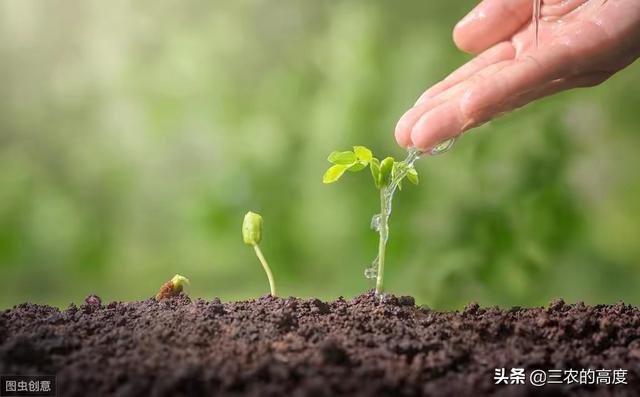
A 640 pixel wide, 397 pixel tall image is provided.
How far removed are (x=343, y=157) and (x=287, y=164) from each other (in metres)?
0.68

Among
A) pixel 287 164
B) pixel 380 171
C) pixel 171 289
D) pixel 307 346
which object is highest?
pixel 287 164

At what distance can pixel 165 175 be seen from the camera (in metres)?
1.89

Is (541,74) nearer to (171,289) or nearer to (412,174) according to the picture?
(412,174)

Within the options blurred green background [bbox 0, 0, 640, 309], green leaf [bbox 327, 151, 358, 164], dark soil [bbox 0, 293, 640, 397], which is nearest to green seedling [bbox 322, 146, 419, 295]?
green leaf [bbox 327, 151, 358, 164]

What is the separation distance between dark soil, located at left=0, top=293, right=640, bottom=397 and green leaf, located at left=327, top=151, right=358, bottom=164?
0.84 feet

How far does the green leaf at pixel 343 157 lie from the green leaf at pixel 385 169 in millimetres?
54

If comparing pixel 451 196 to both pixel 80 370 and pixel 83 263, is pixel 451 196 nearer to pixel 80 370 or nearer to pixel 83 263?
pixel 83 263

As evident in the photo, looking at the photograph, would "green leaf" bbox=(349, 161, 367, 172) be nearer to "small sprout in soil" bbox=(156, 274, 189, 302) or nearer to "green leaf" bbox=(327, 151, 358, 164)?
→ "green leaf" bbox=(327, 151, 358, 164)

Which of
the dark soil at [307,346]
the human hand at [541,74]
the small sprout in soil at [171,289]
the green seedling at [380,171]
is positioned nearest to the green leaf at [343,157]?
the green seedling at [380,171]

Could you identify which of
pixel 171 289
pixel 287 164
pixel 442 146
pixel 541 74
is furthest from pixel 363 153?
pixel 287 164

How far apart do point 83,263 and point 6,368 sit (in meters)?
1.04

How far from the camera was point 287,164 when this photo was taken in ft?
6.20

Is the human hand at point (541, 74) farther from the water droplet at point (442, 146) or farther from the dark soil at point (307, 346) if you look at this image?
the dark soil at point (307, 346)

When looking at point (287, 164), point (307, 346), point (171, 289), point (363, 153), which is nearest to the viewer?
point (307, 346)
